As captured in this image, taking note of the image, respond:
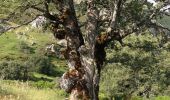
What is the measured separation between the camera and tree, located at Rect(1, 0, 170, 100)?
1841 centimetres

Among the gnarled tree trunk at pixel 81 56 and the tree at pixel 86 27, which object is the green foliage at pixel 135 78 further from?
the gnarled tree trunk at pixel 81 56

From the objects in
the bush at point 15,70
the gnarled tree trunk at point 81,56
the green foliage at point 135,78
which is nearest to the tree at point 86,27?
the gnarled tree trunk at point 81,56

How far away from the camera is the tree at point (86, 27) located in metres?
18.4

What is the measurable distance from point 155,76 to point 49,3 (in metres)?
66.2

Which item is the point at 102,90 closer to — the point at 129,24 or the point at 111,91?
the point at 111,91

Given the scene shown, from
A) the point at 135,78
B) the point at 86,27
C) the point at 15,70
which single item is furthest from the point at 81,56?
the point at 15,70

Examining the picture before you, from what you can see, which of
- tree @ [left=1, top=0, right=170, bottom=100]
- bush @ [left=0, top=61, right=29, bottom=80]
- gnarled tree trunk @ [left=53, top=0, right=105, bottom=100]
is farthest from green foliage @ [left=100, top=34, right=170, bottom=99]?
gnarled tree trunk @ [left=53, top=0, right=105, bottom=100]

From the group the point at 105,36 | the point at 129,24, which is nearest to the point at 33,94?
the point at 105,36

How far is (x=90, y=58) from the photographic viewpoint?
736 inches

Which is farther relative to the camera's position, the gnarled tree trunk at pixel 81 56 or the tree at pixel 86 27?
the tree at pixel 86 27

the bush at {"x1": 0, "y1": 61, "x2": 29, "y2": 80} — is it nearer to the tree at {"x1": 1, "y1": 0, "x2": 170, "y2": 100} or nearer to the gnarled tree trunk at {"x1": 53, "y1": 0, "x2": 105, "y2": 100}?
the tree at {"x1": 1, "y1": 0, "x2": 170, "y2": 100}

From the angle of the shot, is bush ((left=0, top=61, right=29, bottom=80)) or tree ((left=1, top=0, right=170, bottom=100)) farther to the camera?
bush ((left=0, top=61, right=29, bottom=80))

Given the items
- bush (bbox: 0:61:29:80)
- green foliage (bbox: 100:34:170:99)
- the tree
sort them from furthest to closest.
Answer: bush (bbox: 0:61:29:80), green foliage (bbox: 100:34:170:99), the tree

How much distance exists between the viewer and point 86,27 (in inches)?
770
